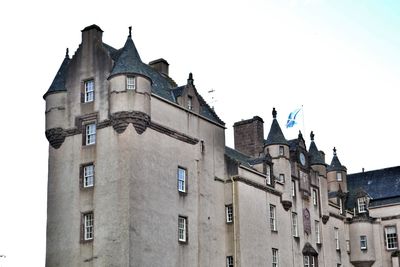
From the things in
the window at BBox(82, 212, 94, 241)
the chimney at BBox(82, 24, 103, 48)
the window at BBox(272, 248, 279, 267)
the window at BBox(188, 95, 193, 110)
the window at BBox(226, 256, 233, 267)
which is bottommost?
the window at BBox(226, 256, 233, 267)

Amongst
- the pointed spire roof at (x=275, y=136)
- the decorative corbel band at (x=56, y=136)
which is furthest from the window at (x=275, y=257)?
the decorative corbel band at (x=56, y=136)

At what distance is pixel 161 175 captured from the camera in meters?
42.6

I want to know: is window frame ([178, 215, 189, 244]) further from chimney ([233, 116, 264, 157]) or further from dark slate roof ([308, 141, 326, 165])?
dark slate roof ([308, 141, 326, 165])

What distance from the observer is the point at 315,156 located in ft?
218

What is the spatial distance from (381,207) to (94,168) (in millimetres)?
38251

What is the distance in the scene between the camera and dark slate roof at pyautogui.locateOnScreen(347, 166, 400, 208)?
7050cm

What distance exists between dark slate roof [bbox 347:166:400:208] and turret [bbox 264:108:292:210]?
17585mm

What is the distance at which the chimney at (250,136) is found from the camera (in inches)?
2349

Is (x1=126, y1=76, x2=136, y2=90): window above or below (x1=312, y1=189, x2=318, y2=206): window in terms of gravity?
above

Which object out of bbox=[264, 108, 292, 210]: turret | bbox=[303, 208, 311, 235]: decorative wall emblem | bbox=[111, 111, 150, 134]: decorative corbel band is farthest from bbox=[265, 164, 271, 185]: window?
bbox=[111, 111, 150, 134]: decorative corbel band

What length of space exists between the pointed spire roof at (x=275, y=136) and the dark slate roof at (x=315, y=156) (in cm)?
733

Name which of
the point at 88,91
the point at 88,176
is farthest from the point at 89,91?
the point at 88,176

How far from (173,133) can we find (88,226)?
Answer: 8336 mm

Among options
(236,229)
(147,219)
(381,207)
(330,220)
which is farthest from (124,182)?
(381,207)
